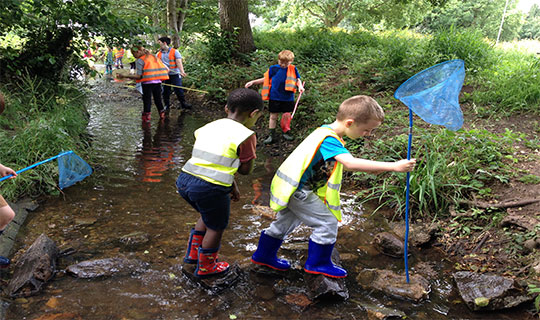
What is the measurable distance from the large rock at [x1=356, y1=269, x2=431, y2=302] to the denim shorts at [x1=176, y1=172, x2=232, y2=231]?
1284 millimetres

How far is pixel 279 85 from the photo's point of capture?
22.2 feet

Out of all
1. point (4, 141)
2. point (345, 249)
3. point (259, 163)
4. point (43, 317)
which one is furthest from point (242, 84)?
point (43, 317)

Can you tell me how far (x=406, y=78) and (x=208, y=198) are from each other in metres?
6.23

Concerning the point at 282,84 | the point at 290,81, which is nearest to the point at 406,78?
the point at 290,81

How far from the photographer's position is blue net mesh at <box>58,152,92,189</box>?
418 cm

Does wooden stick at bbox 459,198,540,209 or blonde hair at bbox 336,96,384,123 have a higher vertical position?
blonde hair at bbox 336,96,384,123

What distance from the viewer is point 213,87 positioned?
10648mm

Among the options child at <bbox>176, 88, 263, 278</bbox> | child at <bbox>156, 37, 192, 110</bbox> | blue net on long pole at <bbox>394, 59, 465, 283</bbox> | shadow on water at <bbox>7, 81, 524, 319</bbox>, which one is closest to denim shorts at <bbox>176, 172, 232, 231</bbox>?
child at <bbox>176, 88, 263, 278</bbox>

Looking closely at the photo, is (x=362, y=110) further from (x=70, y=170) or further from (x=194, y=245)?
(x=70, y=170)

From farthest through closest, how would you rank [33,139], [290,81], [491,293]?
[290,81] → [33,139] → [491,293]

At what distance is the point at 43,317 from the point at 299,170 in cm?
195

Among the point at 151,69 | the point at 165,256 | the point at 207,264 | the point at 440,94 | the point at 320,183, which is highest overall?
the point at 440,94

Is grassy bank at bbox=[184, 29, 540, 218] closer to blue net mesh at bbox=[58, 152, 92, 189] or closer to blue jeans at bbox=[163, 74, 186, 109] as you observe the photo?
blue jeans at bbox=[163, 74, 186, 109]

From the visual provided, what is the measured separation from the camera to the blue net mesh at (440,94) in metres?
2.47
